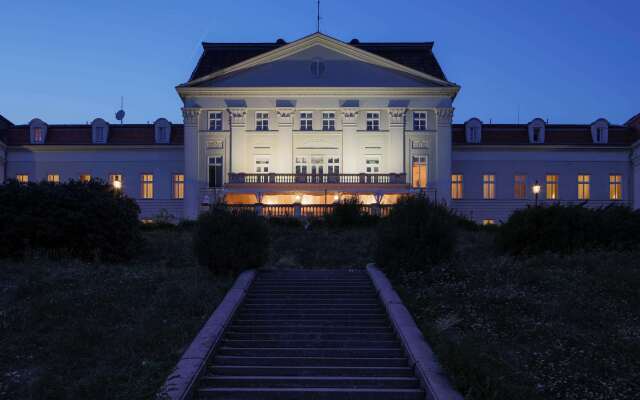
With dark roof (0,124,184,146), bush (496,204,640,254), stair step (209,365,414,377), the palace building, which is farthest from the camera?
dark roof (0,124,184,146)

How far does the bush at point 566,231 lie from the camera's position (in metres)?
25.9

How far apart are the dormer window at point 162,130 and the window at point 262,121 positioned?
8359mm

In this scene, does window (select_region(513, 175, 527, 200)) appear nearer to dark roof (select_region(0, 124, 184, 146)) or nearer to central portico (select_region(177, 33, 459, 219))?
central portico (select_region(177, 33, 459, 219))

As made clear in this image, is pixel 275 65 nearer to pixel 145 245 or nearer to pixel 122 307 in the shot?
pixel 145 245

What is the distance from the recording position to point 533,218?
2641 cm

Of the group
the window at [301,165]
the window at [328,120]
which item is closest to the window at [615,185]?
the window at [328,120]

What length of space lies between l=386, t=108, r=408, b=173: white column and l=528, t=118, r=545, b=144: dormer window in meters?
11.1

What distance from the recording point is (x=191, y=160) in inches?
2143

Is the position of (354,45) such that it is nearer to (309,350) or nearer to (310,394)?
(309,350)

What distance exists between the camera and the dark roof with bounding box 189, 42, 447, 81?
55969 mm

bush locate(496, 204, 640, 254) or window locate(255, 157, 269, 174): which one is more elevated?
window locate(255, 157, 269, 174)

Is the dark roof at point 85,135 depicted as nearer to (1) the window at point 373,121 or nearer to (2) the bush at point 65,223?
(1) the window at point 373,121

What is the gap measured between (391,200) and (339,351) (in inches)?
1457

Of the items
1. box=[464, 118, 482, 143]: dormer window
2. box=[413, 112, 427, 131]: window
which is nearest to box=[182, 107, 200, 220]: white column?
box=[413, 112, 427, 131]: window
